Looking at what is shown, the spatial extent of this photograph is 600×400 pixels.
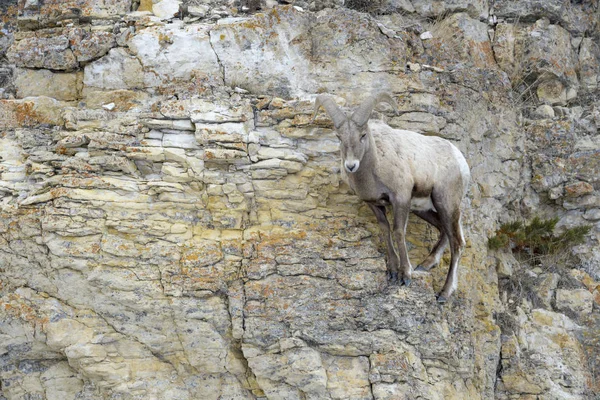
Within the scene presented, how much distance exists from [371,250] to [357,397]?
177 cm

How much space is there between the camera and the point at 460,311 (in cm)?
816

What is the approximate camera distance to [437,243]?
26.6 ft

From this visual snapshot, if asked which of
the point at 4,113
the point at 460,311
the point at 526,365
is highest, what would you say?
the point at 4,113

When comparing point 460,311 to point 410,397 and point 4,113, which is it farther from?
point 4,113

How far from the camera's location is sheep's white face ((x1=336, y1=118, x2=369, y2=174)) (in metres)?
6.64

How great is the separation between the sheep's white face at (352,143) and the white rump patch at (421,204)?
118 centimetres

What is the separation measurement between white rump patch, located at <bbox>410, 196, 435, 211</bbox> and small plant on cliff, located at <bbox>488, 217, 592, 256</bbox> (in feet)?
7.17

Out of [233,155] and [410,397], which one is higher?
[233,155]

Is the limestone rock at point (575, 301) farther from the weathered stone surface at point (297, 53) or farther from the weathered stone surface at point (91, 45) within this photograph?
the weathered stone surface at point (91, 45)

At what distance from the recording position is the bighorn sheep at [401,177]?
691cm

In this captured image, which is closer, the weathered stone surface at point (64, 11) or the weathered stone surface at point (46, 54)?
the weathered stone surface at point (46, 54)

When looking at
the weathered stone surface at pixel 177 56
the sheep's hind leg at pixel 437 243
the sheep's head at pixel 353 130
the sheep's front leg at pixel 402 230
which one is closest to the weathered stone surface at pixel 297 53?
the weathered stone surface at pixel 177 56

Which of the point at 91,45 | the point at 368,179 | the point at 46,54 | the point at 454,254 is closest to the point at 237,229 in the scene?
the point at 368,179

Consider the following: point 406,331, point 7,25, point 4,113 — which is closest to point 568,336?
point 406,331
